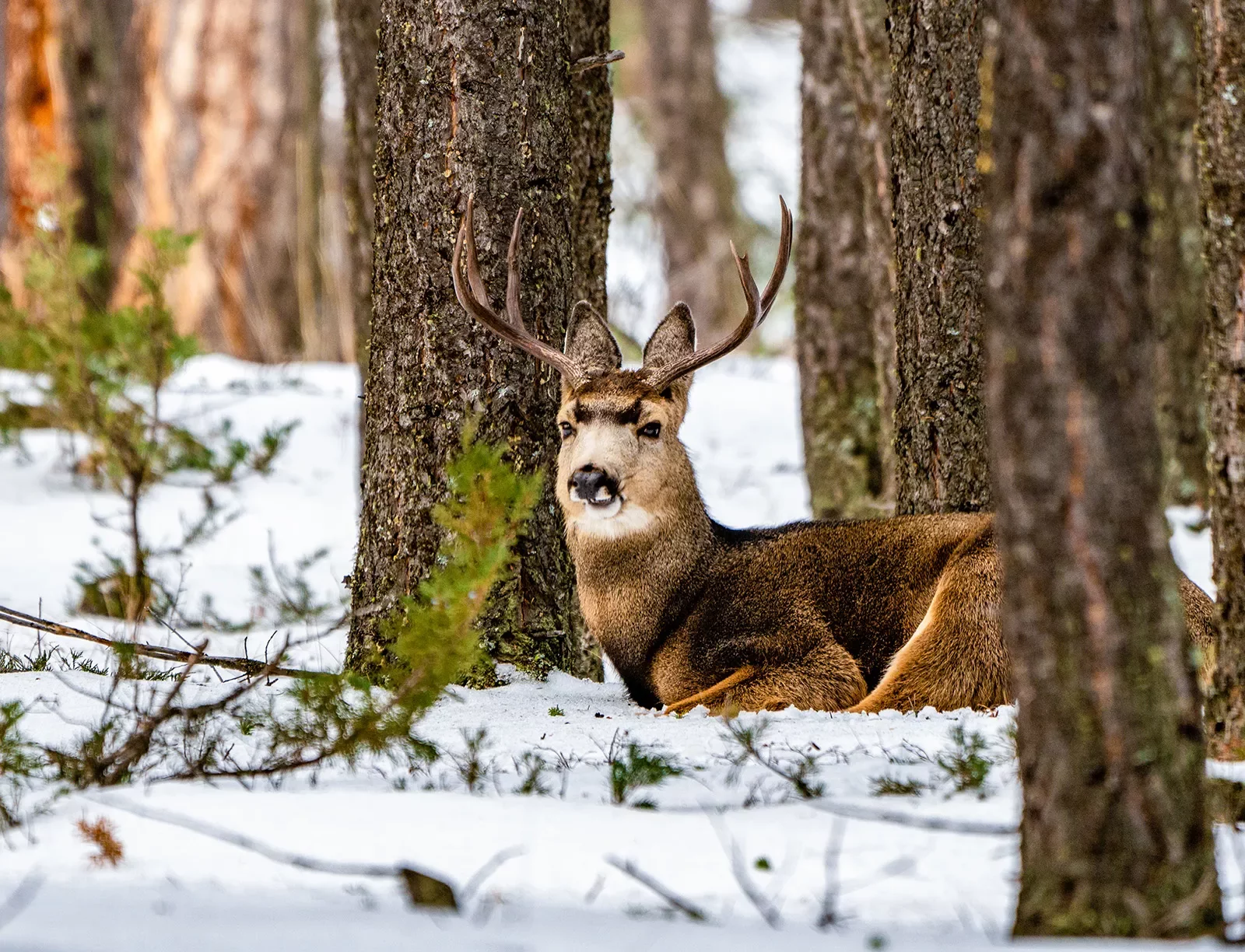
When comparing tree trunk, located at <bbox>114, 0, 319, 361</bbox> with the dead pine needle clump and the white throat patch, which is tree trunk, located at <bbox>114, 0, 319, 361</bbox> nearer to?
the white throat patch

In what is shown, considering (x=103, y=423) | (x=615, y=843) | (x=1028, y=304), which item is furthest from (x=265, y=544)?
(x=1028, y=304)

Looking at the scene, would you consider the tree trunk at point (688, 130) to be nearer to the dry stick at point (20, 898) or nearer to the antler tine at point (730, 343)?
the antler tine at point (730, 343)

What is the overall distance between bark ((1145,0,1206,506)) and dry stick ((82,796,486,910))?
7.70m

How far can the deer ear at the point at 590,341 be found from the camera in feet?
20.0

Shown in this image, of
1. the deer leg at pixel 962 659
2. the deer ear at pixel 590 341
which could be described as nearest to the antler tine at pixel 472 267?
the deer ear at pixel 590 341

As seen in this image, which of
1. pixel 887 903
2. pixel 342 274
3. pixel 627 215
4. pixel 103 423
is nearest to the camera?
pixel 887 903

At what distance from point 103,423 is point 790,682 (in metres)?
4.65

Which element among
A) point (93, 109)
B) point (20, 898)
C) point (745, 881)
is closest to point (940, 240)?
point (745, 881)

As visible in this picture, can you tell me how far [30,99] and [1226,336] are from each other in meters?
14.0

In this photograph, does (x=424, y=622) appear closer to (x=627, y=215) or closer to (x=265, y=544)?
(x=265, y=544)

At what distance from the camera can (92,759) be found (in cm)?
395

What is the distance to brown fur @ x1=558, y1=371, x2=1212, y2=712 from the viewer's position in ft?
18.5

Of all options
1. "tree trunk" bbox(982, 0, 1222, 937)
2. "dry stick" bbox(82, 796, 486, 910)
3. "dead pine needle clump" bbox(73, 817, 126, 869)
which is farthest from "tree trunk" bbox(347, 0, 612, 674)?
"tree trunk" bbox(982, 0, 1222, 937)

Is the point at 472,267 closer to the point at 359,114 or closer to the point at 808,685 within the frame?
the point at 808,685
